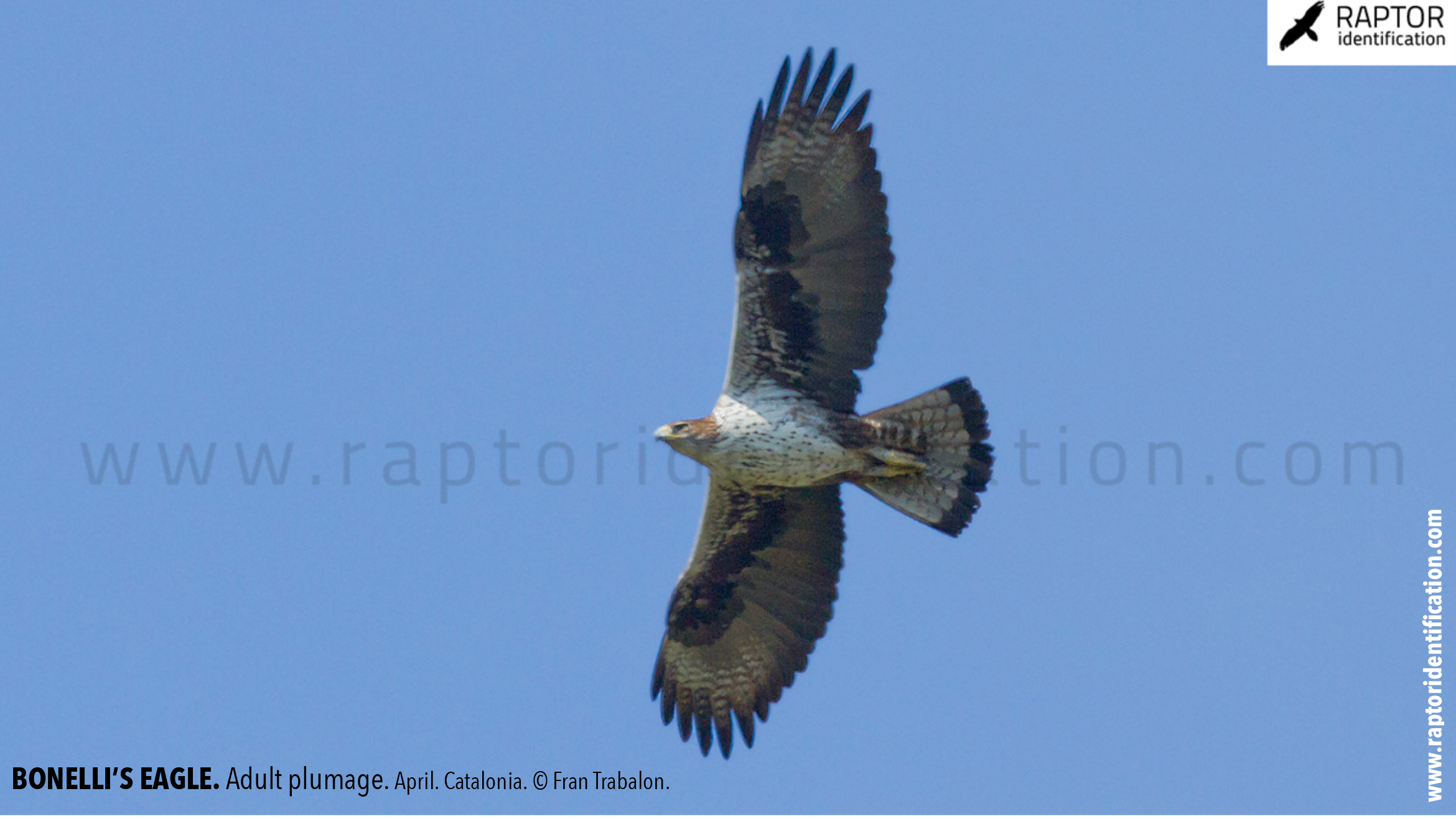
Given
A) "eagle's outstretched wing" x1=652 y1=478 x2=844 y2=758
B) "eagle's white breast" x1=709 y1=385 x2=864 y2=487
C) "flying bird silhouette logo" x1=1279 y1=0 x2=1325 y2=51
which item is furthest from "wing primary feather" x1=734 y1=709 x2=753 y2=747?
"flying bird silhouette logo" x1=1279 y1=0 x2=1325 y2=51

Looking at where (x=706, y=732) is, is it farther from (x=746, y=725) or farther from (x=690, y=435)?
(x=690, y=435)

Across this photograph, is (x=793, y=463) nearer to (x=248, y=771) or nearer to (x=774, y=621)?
(x=774, y=621)

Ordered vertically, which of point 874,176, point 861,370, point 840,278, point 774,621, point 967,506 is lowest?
point 774,621

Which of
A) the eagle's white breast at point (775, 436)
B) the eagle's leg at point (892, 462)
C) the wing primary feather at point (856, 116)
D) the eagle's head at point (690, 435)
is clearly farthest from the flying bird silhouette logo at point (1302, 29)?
the eagle's head at point (690, 435)

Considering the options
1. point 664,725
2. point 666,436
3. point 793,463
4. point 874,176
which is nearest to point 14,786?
point 664,725

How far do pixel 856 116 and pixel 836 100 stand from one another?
0.53ft

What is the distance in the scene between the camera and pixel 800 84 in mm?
9719

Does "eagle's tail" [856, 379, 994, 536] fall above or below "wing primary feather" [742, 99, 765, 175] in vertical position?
below

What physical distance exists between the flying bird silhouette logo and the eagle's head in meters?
5.64

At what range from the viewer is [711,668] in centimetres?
1110

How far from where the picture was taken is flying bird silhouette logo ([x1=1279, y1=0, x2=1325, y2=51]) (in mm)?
11766

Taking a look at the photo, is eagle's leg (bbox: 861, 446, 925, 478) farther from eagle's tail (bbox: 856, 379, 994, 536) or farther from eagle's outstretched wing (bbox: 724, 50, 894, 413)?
eagle's outstretched wing (bbox: 724, 50, 894, 413)

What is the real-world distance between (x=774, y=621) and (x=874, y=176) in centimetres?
331

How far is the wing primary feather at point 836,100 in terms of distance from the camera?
31.7ft
